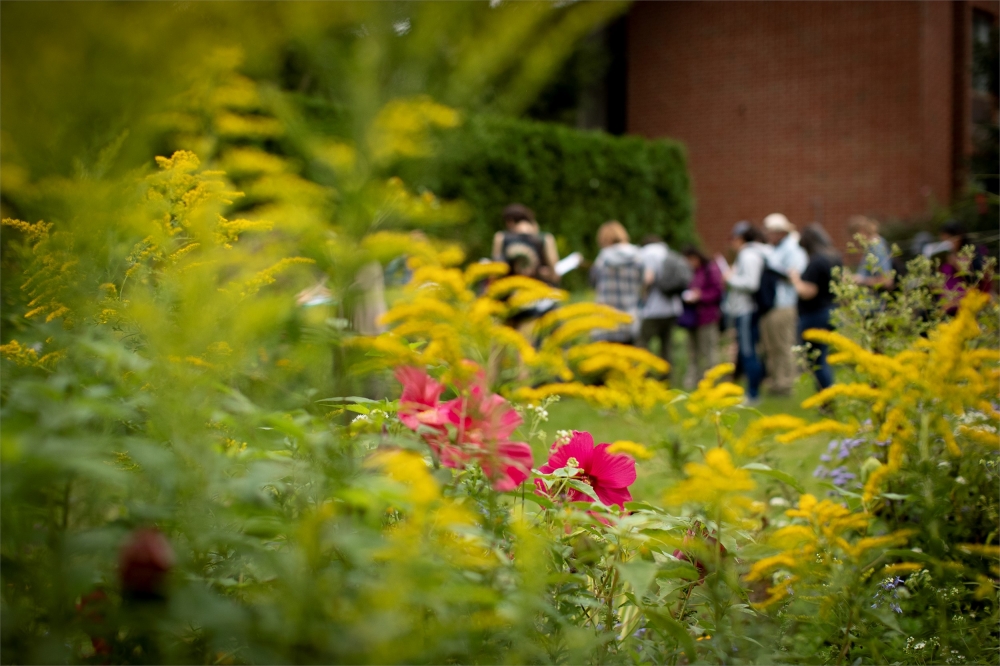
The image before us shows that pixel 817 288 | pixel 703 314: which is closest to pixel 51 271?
pixel 817 288

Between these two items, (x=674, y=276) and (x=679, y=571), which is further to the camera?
(x=674, y=276)

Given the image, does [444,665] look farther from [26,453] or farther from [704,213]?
[704,213]

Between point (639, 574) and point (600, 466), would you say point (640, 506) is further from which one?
point (639, 574)

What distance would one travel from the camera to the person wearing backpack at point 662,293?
8352 millimetres

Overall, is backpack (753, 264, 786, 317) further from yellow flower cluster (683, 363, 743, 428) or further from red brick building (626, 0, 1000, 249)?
red brick building (626, 0, 1000, 249)

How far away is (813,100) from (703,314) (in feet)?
24.3

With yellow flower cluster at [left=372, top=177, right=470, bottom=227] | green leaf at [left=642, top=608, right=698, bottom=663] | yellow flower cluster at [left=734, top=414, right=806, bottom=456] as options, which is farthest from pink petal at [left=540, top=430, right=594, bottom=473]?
yellow flower cluster at [left=372, top=177, right=470, bottom=227]

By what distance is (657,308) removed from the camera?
8.52m

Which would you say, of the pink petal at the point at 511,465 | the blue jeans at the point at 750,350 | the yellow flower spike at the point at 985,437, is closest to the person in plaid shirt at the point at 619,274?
the blue jeans at the point at 750,350

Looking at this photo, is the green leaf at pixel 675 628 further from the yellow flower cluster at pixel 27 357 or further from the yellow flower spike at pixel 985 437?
the yellow flower spike at pixel 985 437

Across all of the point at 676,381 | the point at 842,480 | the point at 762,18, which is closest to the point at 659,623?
the point at 842,480

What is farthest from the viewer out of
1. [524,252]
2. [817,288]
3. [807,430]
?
[524,252]

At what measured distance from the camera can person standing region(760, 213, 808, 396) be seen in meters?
7.79

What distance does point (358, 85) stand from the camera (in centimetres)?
84
